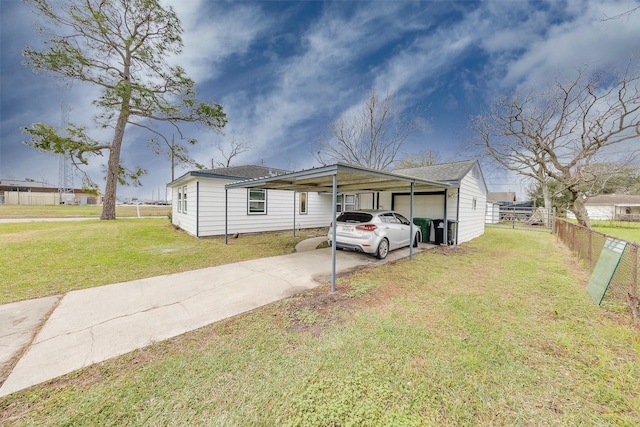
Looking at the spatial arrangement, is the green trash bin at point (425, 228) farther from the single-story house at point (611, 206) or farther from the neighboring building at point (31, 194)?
the neighboring building at point (31, 194)

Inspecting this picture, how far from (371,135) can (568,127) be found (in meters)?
13.3

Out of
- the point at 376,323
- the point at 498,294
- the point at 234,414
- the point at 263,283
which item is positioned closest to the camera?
the point at 234,414

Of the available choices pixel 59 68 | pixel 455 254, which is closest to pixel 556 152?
pixel 455 254

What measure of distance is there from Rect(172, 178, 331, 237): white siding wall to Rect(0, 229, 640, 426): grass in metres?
7.97

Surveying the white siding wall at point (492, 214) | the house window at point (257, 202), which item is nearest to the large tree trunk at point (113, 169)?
the house window at point (257, 202)

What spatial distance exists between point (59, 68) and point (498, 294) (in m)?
22.4

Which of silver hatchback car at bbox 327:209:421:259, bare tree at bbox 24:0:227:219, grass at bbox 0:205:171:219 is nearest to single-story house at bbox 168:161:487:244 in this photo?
silver hatchback car at bbox 327:209:421:259

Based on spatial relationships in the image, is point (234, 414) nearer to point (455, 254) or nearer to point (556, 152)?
point (455, 254)

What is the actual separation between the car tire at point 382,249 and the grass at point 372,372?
9.60 ft

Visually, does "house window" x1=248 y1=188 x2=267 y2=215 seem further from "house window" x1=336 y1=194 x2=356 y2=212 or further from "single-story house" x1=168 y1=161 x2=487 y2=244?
"house window" x1=336 y1=194 x2=356 y2=212

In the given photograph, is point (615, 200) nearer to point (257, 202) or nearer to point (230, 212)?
point (257, 202)

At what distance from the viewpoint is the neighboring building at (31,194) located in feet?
133

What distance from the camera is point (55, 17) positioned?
13031 mm

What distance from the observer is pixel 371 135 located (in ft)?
70.3
